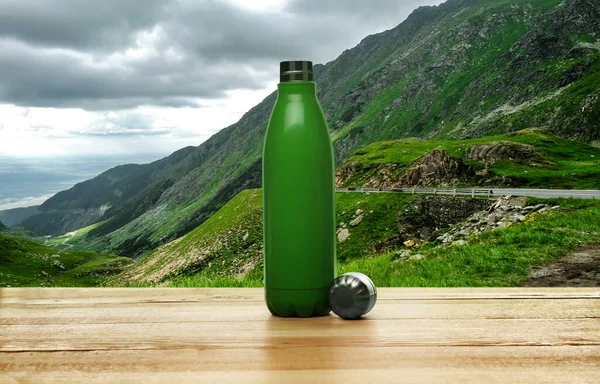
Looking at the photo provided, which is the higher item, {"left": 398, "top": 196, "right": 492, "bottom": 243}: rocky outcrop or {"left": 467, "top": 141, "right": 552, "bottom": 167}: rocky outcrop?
{"left": 467, "top": 141, "right": 552, "bottom": 167}: rocky outcrop

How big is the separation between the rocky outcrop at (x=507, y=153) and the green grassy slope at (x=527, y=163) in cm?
61

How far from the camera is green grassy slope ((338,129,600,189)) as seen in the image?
5631 centimetres

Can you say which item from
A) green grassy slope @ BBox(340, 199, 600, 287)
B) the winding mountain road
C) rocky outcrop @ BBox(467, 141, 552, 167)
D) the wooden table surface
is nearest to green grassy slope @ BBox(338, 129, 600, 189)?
rocky outcrop @ BBox(467, 141, 552, 167)

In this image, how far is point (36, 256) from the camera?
487ft

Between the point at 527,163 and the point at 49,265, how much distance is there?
409 ft

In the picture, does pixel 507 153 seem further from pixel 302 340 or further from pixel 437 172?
pixel 302 340

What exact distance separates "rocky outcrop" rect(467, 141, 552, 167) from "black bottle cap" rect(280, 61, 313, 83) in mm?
62587

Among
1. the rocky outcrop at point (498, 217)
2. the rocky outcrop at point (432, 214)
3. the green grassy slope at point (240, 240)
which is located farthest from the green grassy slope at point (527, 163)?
the rocky outcrop at point (498, 217)

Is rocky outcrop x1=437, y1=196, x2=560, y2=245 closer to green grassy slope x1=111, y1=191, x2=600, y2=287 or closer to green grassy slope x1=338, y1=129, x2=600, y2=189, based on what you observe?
green grassy slope x1=111, y1=191, x2=600, y2=287

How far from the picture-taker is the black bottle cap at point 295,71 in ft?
10.3

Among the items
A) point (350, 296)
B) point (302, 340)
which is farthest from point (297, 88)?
point (302, 340)

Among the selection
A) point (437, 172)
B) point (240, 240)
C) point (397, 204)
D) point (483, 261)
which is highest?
point (437, 172)

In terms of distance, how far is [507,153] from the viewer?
6425 centimetres

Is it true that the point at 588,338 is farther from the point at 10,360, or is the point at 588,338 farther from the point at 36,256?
the point at 36,256
